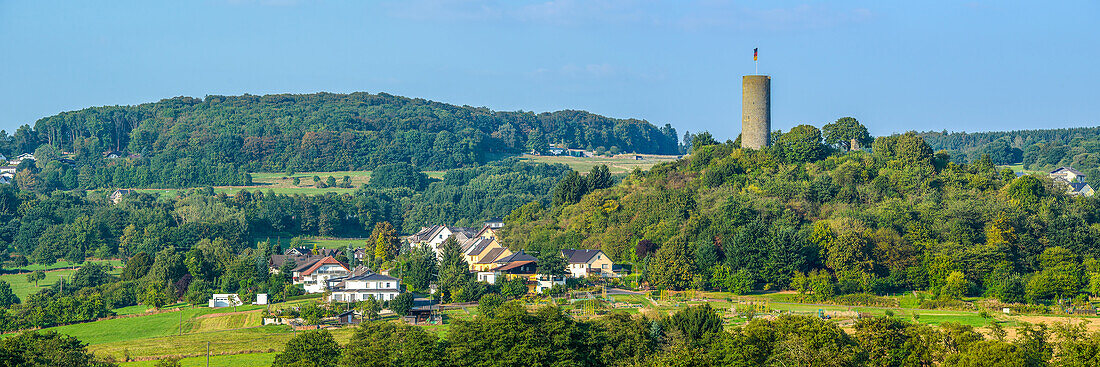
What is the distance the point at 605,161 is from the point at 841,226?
3261 inches

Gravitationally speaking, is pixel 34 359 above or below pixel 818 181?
below

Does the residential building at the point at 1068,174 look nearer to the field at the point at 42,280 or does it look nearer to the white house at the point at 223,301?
the white house at the point at 223,301

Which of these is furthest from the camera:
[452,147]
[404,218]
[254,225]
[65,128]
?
[65,128]

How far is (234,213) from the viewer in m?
94.5

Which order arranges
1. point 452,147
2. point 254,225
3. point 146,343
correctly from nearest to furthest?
point 146,343 < point 254,225 < point 452,147

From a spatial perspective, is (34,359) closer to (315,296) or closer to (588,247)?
(315,296)

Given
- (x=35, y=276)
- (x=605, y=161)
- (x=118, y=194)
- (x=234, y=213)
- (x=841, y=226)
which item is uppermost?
(x=605, y=161)

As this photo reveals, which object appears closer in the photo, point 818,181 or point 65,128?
point 818,181

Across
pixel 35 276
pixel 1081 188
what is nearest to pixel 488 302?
pixel 35 276

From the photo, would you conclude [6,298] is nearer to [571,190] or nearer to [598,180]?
[571,190]

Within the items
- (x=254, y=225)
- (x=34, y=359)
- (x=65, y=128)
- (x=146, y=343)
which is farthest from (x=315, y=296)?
(x=65, y=128)

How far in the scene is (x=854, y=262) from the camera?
56.7m

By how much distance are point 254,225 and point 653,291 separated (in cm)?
4876

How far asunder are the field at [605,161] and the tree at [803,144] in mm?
54250
